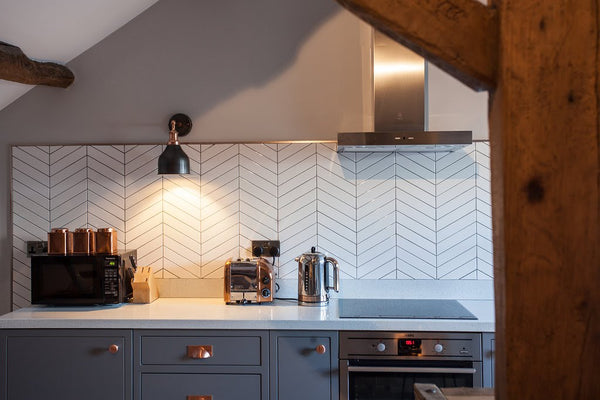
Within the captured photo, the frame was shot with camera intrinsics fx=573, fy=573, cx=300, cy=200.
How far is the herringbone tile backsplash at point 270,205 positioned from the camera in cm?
326

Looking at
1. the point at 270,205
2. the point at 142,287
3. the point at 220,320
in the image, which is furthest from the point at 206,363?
the point at 270,205

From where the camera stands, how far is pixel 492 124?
1076 millimetres

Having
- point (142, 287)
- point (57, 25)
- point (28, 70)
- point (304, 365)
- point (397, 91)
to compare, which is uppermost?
point (57, 25)

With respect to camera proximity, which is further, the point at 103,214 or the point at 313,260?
the point at 103,214

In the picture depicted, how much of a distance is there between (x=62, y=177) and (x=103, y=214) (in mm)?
324

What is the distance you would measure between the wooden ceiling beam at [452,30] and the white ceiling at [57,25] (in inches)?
83.4

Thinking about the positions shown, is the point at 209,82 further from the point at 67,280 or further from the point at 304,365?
the point at 304,365

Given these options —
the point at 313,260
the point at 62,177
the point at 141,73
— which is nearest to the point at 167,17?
the point at 141,73

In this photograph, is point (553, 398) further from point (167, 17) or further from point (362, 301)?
point (167, 17)

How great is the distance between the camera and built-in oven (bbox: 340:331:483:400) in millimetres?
2678

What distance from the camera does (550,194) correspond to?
0.99 meters

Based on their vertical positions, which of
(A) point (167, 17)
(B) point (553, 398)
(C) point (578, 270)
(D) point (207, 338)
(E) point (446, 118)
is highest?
(A) point (167, 17)

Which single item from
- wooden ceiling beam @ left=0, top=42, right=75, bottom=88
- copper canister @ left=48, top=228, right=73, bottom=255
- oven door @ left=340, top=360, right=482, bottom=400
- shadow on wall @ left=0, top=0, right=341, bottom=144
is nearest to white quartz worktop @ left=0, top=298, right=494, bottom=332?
oven door @ left=340, top=360, right=482, bottom=400

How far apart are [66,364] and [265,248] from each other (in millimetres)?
1182
